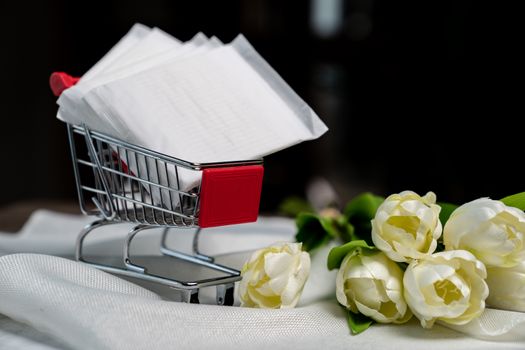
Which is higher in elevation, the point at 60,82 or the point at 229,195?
the point at 60,82

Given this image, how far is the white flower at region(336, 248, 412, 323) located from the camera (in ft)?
2.53

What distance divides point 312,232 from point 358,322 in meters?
0.30

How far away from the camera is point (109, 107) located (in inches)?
35.1

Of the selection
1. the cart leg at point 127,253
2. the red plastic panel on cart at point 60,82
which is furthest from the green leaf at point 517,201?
the red plastic panel on cart at point 60,82

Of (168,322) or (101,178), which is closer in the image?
(168,322)

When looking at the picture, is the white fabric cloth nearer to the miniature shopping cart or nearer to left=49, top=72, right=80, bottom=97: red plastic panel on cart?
the miniature shopping cart

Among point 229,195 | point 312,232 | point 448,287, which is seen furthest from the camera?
point 312,232

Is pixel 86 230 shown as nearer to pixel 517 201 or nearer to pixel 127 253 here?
pixel 127 253

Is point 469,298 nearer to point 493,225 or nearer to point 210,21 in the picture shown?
point 493,225

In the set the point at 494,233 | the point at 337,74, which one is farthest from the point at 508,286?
the point at 337,74

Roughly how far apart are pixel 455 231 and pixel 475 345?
0.12 m

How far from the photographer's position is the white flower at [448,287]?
0.73 m

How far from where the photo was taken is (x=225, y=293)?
0.92 meters

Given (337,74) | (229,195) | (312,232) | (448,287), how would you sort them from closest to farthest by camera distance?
(448,287) < (229,195) < (312,232) < (337,74)
